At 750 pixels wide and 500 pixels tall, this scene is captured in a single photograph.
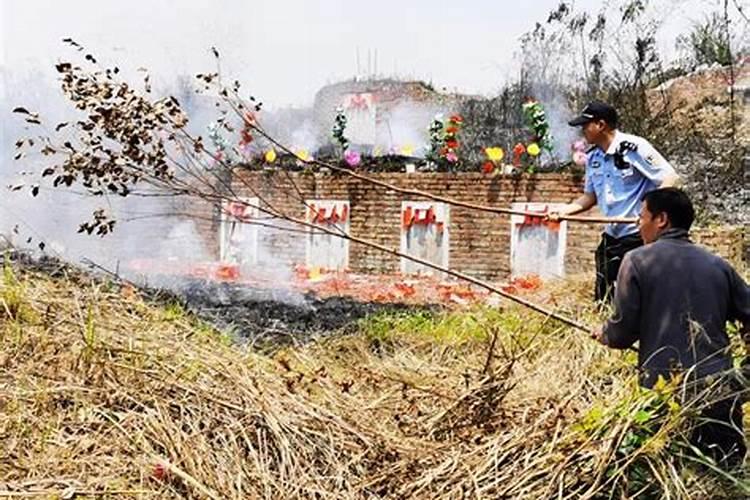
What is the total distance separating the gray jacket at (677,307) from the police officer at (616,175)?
5.72 ft

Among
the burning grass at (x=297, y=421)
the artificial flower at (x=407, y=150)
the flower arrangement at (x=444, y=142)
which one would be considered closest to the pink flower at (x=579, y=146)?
the flower arrangement at (x=444, y=142)

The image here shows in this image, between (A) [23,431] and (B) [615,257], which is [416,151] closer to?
(B) [615,257]

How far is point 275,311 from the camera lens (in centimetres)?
915

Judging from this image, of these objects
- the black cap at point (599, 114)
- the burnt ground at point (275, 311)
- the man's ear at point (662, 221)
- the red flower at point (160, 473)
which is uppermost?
the black cap at point (599, 114)

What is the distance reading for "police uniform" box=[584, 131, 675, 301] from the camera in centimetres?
530

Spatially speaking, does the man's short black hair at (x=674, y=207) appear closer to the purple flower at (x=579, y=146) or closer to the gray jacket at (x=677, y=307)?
the gray jacket at (x=677, y=307)

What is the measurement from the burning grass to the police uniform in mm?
727

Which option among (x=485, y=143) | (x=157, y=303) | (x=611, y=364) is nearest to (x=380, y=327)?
(x=157, y=303)

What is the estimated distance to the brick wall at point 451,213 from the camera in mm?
12211

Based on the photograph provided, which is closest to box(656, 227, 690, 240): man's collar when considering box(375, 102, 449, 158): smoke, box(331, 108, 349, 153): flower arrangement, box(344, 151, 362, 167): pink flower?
box(344, 151, 362, 167): pink flower

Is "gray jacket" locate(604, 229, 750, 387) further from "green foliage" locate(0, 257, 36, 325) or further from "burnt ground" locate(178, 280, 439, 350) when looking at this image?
"green foliage" locate(0, 257, 36, 325)

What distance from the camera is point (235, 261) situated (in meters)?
14.4

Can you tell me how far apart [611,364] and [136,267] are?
33.6 feet

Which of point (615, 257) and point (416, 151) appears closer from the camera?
point (615, 257)
